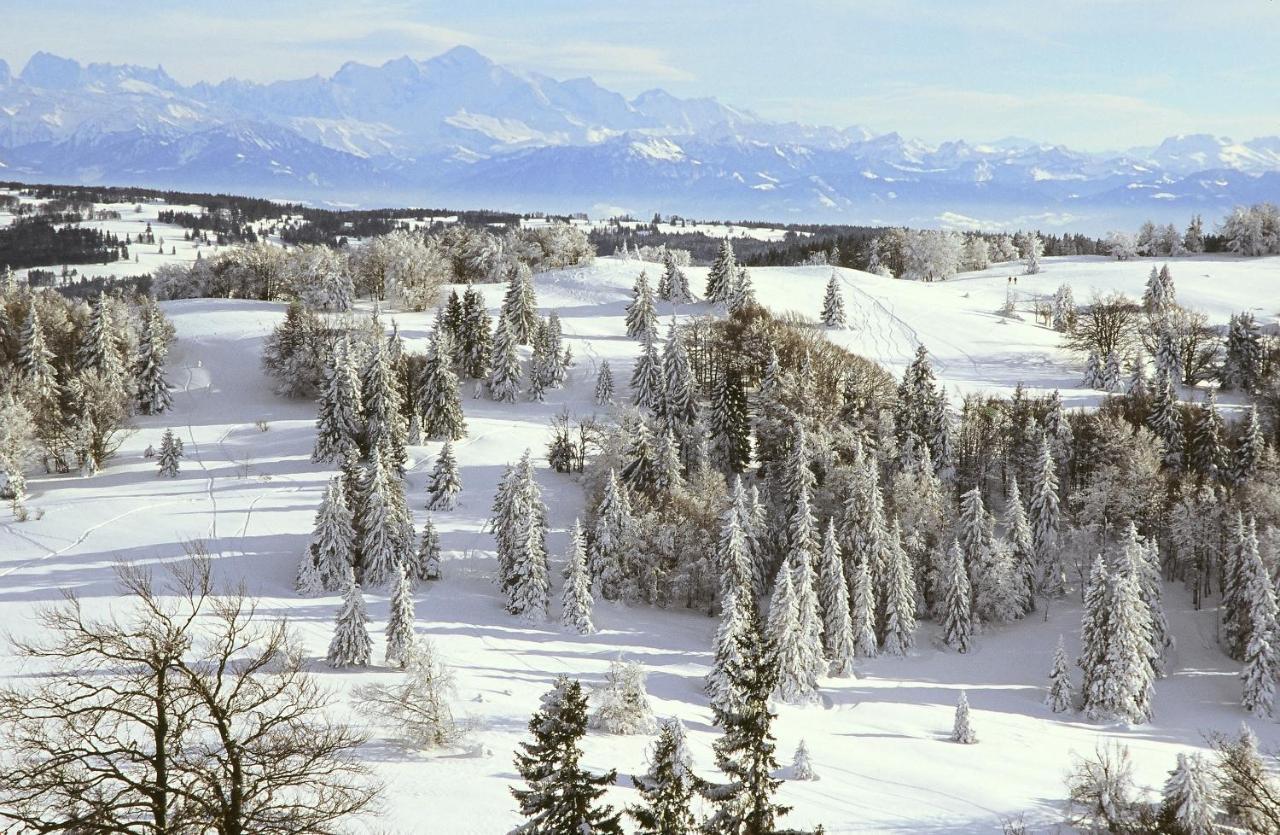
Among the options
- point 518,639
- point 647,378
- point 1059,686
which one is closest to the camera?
point 1059,686

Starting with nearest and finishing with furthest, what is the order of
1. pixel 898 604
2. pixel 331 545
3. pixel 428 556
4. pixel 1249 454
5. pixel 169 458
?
pixel 331 545 < pixel 898 604 < pixel 428 556 < pixel 1249 454 < pixel 169 458

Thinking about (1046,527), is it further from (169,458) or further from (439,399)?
(169,458)

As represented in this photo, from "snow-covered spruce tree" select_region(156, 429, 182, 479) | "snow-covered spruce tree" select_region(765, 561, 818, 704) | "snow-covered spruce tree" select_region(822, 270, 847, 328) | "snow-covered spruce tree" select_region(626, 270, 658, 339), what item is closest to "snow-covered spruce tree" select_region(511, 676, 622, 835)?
"snow-covered spruce tree" select_region(765, 561, 818, 704)

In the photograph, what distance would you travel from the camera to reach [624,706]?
42.9 metres

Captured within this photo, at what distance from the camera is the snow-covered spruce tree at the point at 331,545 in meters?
58.6

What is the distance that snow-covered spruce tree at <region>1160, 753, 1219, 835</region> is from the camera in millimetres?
33656

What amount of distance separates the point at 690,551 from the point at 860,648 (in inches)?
512

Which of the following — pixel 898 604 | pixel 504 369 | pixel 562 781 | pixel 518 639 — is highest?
pixel 504 369

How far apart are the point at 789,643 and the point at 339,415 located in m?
44.8

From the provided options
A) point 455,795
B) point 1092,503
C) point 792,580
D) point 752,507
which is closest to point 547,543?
point 752,507

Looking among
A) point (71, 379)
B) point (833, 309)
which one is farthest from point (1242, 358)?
point (71, 379)

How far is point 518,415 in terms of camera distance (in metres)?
92.3

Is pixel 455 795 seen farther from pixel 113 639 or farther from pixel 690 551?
pixel 690 551

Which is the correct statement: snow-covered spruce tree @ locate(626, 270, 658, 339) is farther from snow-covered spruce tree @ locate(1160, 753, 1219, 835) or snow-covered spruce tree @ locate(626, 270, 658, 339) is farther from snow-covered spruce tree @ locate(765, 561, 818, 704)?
snow-covered spruce tree @ locate(1160, 753, 1219, 835)
